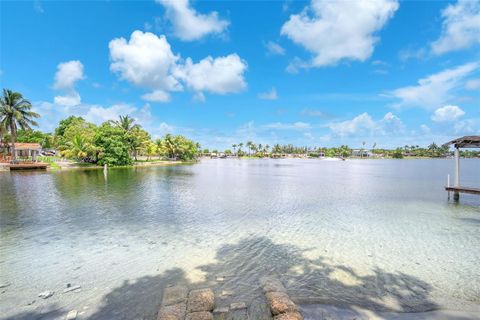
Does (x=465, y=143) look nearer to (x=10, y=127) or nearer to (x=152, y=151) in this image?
(x=10, y=127)

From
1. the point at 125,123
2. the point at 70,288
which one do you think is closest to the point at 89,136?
the point at 125,123

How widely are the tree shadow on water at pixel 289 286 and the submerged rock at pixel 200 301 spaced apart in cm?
43

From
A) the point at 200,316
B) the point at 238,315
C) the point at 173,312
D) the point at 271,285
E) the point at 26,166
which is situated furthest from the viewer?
the point at 26,166

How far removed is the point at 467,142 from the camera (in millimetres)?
21531

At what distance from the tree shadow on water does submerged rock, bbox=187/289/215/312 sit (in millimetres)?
426

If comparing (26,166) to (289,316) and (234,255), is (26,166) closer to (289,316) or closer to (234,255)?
(234,255)

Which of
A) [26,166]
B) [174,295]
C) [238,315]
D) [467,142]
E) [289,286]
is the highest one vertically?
[467,142]

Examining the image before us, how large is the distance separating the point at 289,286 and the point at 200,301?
273 centimetres

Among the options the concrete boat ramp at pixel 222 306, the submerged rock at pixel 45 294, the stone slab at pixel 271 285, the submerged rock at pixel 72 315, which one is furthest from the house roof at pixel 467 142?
the submerged rock at pixel 45 294

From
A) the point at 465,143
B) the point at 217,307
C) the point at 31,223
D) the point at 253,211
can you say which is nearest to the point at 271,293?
the point at 217,307

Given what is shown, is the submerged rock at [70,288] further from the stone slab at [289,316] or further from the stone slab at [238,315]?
the stone slab at [289,316]

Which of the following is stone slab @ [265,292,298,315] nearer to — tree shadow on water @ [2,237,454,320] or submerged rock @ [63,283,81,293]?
tree shadow on water @ [2,237,454,320]

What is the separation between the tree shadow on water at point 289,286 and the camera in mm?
6445

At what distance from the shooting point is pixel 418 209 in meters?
18.3
